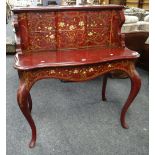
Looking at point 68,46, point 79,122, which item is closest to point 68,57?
point 68,46

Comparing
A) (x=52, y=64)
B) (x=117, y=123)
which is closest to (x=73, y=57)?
(x=52, y=64)

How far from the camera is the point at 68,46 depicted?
1.95m

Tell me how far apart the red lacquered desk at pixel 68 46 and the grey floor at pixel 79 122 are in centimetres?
15

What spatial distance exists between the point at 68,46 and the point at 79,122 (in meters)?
0.80

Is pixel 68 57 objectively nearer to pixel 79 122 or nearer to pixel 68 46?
pixel 68 46

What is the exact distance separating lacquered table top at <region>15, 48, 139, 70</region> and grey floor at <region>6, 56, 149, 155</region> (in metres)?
0.76

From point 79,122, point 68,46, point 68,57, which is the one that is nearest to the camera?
point 68,57

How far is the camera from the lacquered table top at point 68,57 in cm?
158

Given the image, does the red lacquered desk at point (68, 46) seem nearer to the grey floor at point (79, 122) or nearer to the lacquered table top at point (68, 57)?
the lacquered table top at point (68, 57)

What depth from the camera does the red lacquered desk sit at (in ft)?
5.25

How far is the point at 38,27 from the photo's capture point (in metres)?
1.82

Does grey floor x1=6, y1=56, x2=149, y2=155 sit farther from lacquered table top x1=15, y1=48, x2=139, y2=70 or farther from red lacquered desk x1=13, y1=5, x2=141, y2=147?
lacquered table top x1=15, y1=48, x2=139, y2=70

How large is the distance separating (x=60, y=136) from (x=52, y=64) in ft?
2.54
